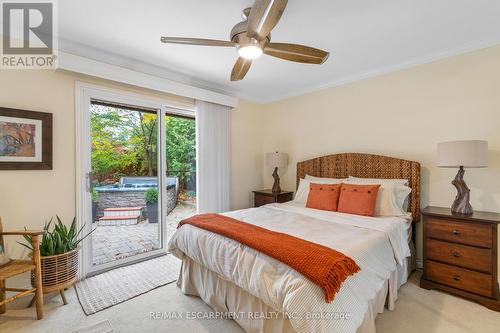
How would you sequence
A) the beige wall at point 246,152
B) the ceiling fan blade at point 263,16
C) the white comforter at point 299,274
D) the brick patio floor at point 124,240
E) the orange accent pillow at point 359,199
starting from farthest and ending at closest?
the beige wall at point 246,152, the brick patio floor at point 124,240, the orange accent pillow at point 359,199, the ceiling fan blade at point 263,16, the white comforter at point 299,274

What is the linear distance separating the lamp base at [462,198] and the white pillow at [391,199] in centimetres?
44

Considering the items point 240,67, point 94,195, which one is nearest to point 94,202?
point 94,195

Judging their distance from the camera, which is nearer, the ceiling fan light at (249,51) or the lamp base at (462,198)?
the ceiling fan light at (249,51)

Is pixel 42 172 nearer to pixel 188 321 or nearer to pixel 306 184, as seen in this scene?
pixel 188 321

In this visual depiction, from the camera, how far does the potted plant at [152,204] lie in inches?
129

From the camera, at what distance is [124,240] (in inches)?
126

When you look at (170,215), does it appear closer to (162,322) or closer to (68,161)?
(68,161)

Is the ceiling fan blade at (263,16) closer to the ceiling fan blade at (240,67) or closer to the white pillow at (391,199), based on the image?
the ceiling fan blade at (240,67)

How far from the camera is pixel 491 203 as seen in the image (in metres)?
2.40

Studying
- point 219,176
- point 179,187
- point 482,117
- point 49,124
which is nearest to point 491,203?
point 482,117

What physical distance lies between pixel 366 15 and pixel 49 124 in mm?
3208

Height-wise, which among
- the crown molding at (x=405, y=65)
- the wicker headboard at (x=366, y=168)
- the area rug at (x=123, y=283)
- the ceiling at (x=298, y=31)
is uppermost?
the ceiling at (x=298, y=31)
